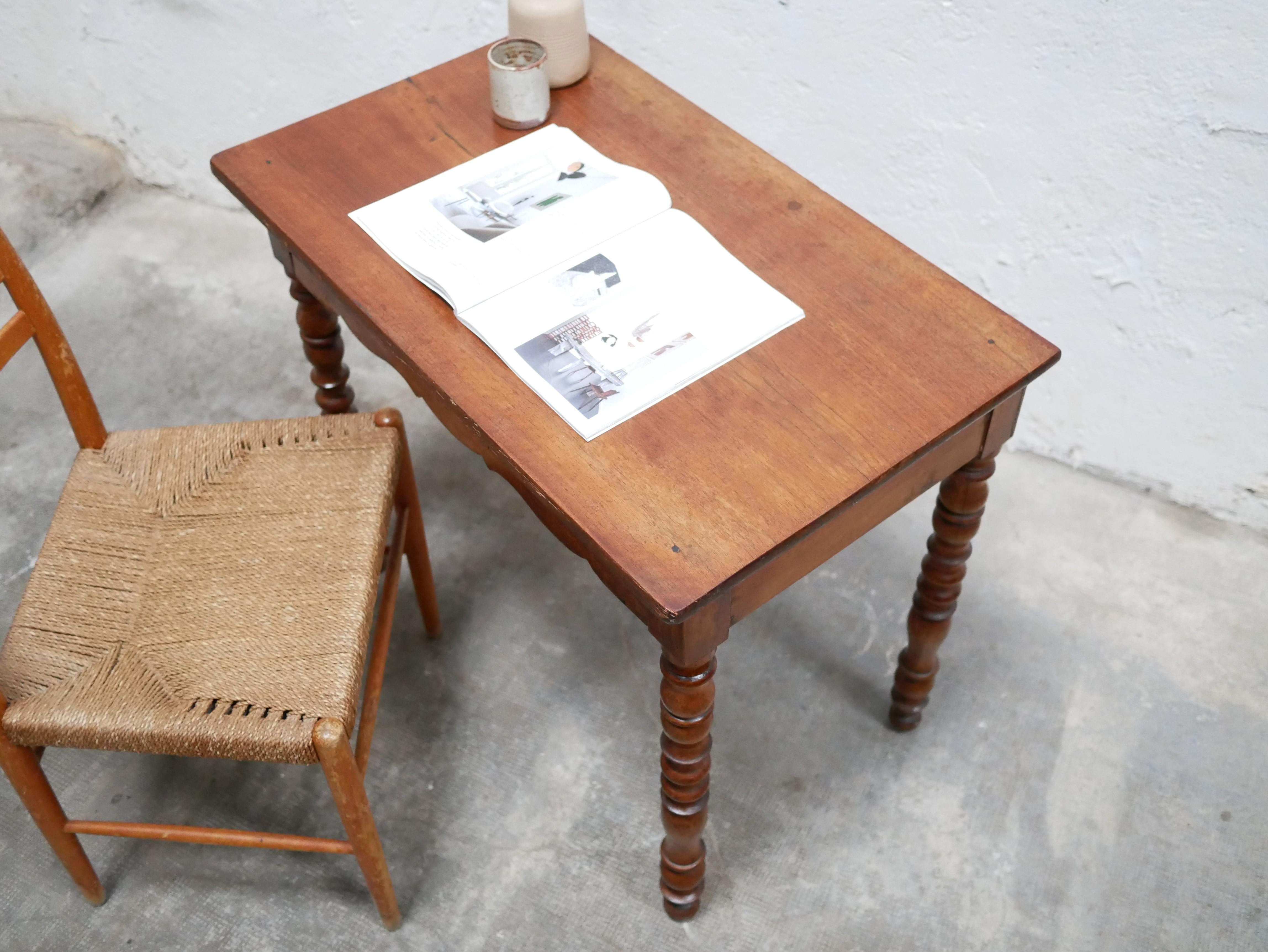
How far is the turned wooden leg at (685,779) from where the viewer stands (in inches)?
53.3

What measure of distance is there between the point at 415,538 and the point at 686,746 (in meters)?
0.66

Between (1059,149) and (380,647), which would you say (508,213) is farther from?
(1059,149)

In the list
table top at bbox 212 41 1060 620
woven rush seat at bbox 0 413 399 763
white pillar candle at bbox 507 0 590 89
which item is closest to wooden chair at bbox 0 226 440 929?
woven rush seat at bbox 0 413 399 763

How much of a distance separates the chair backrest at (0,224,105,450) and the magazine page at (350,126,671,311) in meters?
0.43

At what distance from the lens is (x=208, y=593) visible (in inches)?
61.2

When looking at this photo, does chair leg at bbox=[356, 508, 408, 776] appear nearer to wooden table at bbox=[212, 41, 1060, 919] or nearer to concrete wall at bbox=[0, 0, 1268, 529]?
wooden table at bbox=[212, 41, 1060, 919]

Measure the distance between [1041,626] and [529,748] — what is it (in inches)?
35.9

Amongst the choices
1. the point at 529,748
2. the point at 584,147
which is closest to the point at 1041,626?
the point at 529,748

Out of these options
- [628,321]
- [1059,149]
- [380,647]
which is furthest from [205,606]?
[1059,149]

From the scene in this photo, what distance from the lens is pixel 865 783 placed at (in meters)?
1.89

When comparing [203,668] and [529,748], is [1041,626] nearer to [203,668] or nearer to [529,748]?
[529,748]

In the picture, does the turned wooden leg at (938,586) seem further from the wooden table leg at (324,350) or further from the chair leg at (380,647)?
the wooden table leg at (324,350)

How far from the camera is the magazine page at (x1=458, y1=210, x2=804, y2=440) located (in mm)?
1369

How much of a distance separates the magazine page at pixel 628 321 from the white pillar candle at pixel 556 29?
36cm
